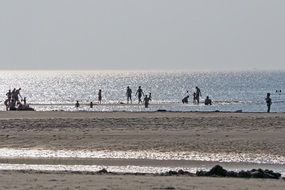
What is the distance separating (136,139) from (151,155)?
4.41 metres

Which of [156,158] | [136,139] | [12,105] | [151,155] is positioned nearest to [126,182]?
[156,158]

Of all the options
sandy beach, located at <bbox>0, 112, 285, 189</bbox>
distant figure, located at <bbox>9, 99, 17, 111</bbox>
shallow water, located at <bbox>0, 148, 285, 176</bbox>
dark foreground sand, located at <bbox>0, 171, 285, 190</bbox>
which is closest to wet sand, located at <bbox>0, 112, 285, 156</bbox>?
sandy beach, located at <bbox>0, 112, 285, 189</bbox>

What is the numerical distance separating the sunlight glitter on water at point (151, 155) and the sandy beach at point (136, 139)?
700 mm

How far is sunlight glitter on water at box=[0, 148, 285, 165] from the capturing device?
22.5m

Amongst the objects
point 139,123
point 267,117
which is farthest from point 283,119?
point 139,123

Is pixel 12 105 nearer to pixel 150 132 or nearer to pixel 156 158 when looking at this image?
pixel 150 132

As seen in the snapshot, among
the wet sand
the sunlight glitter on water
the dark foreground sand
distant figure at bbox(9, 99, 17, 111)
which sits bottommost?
the dark foreground sand

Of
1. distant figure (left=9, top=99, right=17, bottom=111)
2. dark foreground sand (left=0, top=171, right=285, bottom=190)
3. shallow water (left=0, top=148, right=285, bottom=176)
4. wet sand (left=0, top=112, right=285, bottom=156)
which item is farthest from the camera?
distant figure (left=9, top=99, right=17, bottom=111)

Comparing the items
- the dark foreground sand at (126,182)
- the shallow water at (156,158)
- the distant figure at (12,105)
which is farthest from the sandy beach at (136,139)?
the distant figure at (12,105)

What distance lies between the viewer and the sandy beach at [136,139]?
1688cm

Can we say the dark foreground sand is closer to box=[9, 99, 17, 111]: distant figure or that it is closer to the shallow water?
the shallow water

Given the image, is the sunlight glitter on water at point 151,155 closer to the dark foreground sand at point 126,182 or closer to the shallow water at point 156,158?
the shallow water at point 156,158

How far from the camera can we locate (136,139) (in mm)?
27875

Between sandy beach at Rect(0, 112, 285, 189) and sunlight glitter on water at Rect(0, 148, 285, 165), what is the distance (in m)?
0.70
